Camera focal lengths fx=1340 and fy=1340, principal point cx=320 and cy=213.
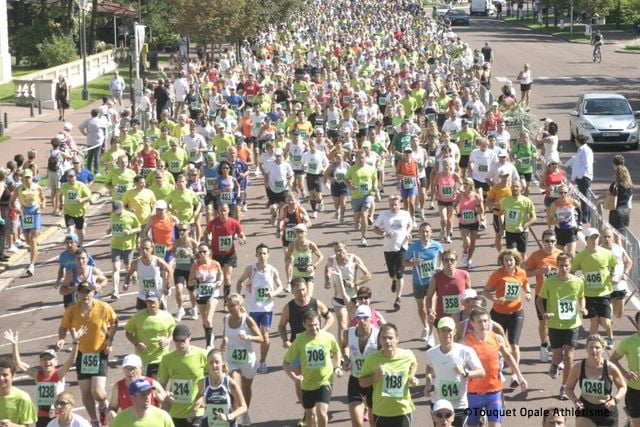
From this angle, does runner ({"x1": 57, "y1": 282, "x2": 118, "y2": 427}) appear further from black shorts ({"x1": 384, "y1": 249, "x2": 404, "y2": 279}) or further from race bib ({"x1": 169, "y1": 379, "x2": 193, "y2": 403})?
black shorts ({"x1": 384, "y1": 249, "x2": 404, "y2": 279})

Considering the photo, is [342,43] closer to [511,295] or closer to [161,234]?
[161,234]

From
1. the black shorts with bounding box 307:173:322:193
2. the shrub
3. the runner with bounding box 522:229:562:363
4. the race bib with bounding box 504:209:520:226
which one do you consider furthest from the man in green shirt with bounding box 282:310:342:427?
the shrub

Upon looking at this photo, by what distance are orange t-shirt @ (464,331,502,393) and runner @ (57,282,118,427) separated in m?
3.88

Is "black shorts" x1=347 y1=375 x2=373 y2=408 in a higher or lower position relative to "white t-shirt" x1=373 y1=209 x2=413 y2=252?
lower

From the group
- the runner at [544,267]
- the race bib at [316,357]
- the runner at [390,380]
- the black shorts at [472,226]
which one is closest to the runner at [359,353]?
the race bib at [316,357]

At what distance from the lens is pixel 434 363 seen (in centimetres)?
1185

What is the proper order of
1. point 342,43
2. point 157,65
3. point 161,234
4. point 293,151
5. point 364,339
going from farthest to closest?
1. point 157,65
2. point 342,43
3. point 293,151
4. point 161,234
5. point 364,339

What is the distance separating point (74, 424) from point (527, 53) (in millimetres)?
61114

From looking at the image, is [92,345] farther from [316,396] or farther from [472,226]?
[472,226]

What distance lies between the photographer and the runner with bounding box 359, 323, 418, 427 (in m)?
11.6

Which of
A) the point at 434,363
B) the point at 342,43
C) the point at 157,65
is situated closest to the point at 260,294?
the point at 434,363

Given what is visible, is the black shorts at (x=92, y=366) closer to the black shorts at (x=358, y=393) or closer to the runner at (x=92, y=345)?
the runner at (x=92, y=345)

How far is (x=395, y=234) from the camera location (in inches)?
A: 712

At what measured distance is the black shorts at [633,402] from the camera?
12.3 metres
